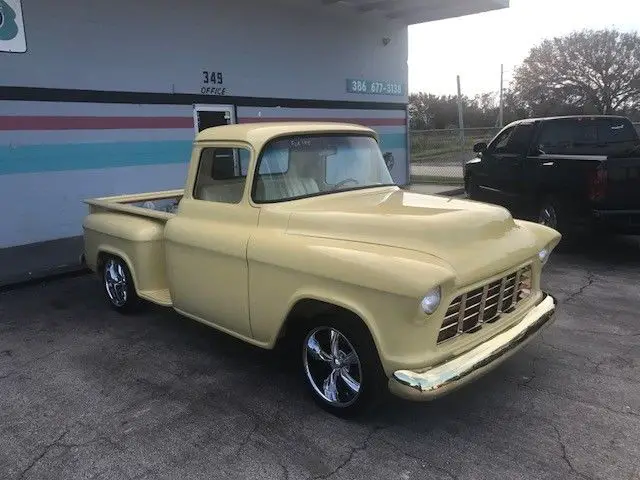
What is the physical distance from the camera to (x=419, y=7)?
1363 centimetres

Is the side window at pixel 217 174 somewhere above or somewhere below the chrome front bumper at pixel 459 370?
above

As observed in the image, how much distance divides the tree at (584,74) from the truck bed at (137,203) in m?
42.3

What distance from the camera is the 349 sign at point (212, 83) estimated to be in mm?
10523

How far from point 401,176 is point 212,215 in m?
12.0

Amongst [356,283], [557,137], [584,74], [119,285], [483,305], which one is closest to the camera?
[356,283]

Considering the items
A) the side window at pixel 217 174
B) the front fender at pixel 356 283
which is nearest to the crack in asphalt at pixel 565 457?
the front fender at pixel 356 283

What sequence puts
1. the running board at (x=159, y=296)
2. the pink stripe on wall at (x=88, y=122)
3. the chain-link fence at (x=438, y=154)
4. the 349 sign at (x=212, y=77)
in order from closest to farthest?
1. the running board at (x=159, y=296)
2. the pink stripe on wall at (x=88, y=122)
3. the 349 sign at (x=212, y=77)
4. the chain-link fence at (x=438, y=154)

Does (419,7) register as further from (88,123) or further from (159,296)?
(159,296)

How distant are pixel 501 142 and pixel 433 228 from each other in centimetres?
665

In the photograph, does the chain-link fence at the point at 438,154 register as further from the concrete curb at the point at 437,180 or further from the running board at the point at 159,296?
the running board at the point at 159,296

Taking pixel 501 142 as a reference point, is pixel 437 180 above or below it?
below

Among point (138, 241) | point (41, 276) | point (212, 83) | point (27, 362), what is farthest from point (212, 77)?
point (27, 362)

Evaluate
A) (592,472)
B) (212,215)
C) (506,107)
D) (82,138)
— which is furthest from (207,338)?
(506,107)

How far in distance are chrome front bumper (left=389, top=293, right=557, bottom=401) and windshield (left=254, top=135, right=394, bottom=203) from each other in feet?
5.35
